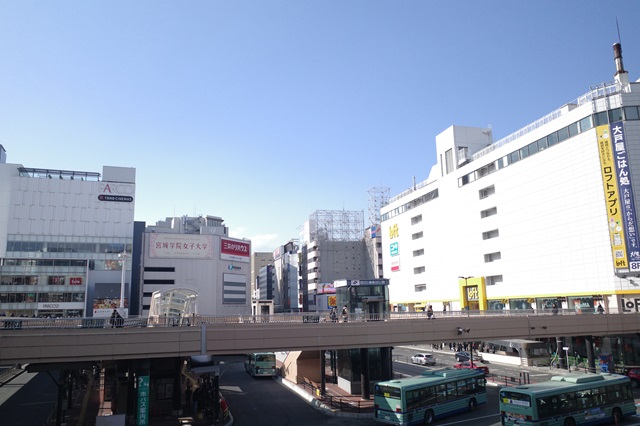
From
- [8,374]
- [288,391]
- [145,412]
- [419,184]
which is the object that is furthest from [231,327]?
[419,184]

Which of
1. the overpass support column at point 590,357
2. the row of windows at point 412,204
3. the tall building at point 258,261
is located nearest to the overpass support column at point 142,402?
the overpass support column at point 590,357

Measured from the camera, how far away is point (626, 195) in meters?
40.5

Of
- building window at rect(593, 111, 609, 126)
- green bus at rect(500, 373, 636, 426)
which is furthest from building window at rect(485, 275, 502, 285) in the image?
green bus at rect(500, 373, 636, 426)

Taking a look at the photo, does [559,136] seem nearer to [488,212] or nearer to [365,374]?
[488,212]

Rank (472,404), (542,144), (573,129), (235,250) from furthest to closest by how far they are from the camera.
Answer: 1. (235,250)
2. (542,144)
3. (573,129)
4. (472,404)

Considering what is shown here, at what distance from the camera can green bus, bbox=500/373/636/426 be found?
21672 mm

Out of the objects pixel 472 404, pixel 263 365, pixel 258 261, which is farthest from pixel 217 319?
pixel 258 261

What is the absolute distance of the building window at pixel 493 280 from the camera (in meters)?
56.8

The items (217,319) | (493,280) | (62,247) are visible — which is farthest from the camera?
(62,247)

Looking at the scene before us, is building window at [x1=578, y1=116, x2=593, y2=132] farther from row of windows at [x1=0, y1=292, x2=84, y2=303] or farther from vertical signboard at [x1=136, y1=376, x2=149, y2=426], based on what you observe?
row of windows at [x1=0, y1=292, x2=84, y2=303]

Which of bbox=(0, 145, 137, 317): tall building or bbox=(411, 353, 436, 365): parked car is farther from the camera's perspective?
bbox=(0, 145, 137, 317): tall building

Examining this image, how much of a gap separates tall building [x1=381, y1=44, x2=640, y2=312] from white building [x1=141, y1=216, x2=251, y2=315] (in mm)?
42056

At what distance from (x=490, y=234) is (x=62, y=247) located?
69480mm

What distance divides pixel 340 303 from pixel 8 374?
3486 centimetres
